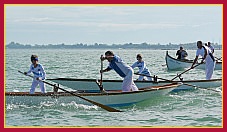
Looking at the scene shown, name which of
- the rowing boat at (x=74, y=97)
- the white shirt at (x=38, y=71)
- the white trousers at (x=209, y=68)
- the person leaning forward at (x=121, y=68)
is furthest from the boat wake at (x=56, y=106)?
the white trousers at (x=209, y=68)

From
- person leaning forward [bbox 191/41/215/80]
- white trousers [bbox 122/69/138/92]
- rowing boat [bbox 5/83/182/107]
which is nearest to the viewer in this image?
rowing boat [bbox 5/83/182/107]

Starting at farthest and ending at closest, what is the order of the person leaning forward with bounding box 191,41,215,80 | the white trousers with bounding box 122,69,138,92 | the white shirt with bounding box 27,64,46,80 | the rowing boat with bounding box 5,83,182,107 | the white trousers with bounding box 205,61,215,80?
1. the white trousers with bounding box 205,61,215,80
2. the person leaning forward with bounding box 191,41,215,80
3. the white shirt with bounding box 27,64,46,80
4. the white trousers with bounding box 122,69,138,92
5. the rowing boat with bounding box 5,83,182,107

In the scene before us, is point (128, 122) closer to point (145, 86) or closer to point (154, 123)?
point (154, 123)

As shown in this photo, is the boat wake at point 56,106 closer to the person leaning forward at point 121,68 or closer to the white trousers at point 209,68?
the person leaning forward at point 121,68

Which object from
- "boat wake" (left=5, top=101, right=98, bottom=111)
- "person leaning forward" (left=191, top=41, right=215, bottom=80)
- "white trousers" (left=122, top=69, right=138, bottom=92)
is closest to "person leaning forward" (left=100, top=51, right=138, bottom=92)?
"white trousers" (left=122, top=69, right=138, bottom=92)

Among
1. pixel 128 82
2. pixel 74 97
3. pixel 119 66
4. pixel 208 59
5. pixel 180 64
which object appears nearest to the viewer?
pixel 74 97

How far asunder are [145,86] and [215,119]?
4717mm

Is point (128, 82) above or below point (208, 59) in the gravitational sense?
below

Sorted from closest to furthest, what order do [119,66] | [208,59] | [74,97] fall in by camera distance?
[74,97] → [119,66] → [208,59]

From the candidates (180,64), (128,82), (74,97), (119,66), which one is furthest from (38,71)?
(180,64)

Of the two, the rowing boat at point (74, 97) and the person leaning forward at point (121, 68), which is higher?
the person leaning forward at point (121, 68)

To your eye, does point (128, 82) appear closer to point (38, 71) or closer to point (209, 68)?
point (38, 71)

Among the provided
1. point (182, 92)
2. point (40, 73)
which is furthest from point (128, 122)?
point (182, 92)

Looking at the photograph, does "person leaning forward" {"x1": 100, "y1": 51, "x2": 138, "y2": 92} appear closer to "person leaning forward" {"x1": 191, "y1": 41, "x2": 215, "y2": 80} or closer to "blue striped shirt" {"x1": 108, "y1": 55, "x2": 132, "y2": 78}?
"blue striped shirt" {"x1": 108, "y1": 55, "x2": 132, "y2": 78}
